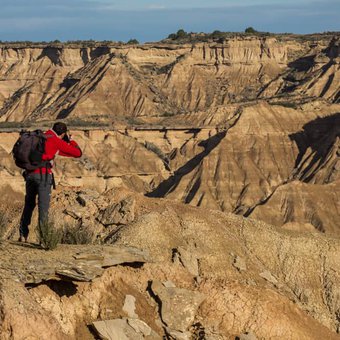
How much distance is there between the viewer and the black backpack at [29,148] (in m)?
17.6

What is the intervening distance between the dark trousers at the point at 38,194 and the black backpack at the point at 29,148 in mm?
359

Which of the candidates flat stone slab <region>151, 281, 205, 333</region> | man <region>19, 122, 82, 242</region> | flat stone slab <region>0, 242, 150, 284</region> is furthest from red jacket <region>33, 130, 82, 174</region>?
flat stone slab <region>151, 281, 205, 333</region>

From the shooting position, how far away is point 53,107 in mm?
167375

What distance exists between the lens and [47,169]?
59.2 ft

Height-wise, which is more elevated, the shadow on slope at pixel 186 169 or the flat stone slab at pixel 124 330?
the flat stone slab at pixel 124 330

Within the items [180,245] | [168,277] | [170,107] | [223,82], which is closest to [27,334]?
[168,277]

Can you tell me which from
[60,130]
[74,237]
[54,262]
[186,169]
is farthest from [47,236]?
[186,169]

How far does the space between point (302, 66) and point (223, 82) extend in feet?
42.3

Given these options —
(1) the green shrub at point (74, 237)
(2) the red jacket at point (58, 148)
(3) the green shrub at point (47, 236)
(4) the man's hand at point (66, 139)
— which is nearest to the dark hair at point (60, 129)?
(4) the man's hand at point (66, 139)

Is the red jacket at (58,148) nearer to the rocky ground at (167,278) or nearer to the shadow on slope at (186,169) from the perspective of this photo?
the rocky ground at (167,278)

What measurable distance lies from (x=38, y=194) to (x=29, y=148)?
102 centimetres

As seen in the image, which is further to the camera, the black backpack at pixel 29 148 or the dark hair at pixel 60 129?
the dark hair at pixel 60 129

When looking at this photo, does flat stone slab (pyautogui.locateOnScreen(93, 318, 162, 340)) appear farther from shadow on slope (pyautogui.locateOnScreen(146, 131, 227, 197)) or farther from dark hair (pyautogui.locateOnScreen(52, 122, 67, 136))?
shadow on slope (pyautogui.locateOnScreen(146, 131, 227, 197))

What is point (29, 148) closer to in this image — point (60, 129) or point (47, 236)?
point (60, 129)
